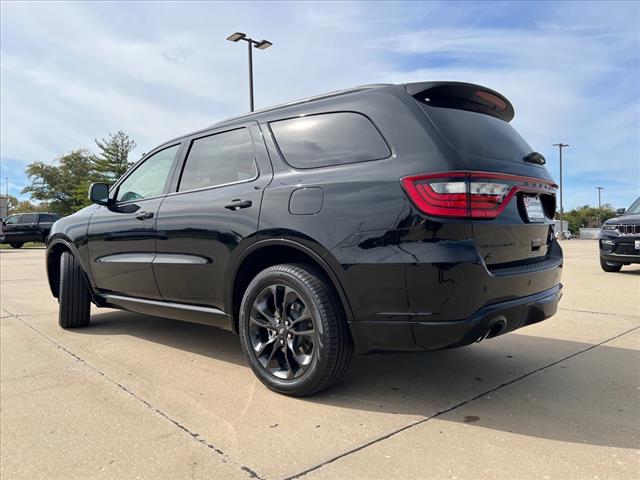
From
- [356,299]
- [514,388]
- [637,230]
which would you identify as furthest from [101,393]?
[637,230]

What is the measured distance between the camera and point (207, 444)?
231 cm

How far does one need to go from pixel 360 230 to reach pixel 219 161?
57.9 inches

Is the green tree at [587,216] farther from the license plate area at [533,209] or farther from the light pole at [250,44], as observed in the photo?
the license plate area at [533,209]

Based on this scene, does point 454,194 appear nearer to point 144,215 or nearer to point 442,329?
point 442,329

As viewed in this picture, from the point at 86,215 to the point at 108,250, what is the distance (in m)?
0.64

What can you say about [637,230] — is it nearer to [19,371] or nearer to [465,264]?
[465,264]

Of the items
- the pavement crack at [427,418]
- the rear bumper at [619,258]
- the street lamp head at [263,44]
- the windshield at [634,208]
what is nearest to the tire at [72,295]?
the pavement crack at [427,418]

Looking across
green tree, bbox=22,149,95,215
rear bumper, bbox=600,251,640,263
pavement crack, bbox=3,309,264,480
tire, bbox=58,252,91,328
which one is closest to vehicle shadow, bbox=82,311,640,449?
pavement crack, bbox=3,309,264,480

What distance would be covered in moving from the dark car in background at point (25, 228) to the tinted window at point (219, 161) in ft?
82.6

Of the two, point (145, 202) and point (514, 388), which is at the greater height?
point (145, 202)

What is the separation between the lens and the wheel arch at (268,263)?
263cm

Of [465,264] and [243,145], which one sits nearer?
[465,264]

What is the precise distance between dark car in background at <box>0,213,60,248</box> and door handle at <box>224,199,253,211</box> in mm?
25890

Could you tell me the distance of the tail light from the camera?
92.9 inches
